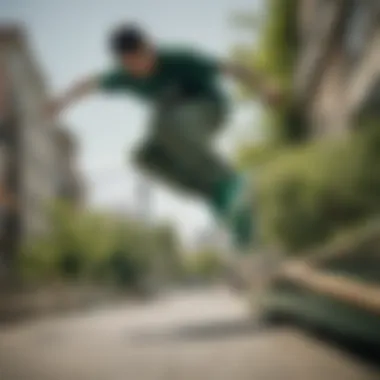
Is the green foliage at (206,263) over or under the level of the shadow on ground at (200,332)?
over

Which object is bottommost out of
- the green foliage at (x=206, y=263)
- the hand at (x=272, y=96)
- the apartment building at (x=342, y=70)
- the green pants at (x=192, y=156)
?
the green foliage at (x=206, y=263)

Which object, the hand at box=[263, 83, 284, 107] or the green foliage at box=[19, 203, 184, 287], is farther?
the green foliage at box=[19, 203, 184, 287]

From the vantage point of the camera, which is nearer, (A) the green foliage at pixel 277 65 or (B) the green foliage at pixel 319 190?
(B) the green foliage at pixel 319 190

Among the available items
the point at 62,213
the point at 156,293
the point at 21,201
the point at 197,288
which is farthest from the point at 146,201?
the point at 156,293

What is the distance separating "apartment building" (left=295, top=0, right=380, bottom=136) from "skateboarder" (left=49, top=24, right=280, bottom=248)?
181mm

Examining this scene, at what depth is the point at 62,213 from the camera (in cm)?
118

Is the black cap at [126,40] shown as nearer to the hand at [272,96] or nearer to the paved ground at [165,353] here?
the hand at [272,96]

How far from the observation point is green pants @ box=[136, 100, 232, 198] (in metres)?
0.95

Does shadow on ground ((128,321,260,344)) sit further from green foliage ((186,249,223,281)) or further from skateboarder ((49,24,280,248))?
skateboarder ((49,24,280,248))

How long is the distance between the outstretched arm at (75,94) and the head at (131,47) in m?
0.07

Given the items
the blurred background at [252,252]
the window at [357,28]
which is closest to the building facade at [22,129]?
the blurred background at [252,252]

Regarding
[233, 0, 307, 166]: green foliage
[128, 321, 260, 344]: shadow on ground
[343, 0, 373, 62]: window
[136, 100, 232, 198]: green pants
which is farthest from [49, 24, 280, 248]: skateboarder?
[343, 0, 373, 62]: window

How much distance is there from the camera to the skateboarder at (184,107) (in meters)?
0.95

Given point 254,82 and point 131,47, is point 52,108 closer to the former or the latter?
point 131,47
